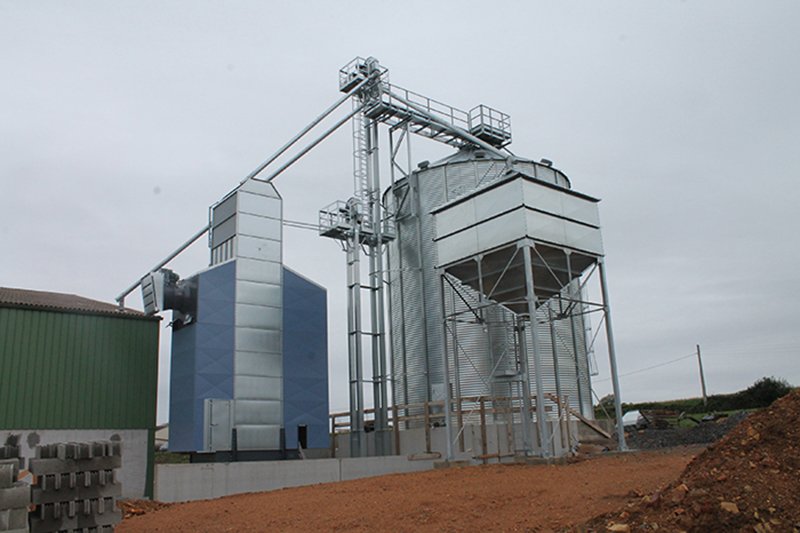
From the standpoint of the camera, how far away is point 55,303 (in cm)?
2567

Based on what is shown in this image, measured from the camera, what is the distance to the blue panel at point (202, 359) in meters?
24.8

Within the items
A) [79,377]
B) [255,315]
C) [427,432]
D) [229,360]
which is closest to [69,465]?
[79,377]

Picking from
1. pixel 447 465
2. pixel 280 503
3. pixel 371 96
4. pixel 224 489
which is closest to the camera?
pixel 280 503

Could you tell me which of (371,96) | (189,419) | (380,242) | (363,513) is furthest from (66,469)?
(371,96)

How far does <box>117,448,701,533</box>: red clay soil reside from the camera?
12688 millimetres

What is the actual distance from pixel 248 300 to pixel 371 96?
11.2 meters

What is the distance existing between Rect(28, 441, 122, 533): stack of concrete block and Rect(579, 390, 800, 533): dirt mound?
908 centimetres

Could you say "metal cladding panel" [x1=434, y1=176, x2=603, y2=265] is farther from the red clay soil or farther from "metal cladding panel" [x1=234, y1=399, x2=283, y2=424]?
"metal cladding panel" [x1=234, y1=399, x2=283, y2=424]

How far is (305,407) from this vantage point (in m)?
27.3

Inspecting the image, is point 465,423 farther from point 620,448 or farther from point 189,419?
point 189,419

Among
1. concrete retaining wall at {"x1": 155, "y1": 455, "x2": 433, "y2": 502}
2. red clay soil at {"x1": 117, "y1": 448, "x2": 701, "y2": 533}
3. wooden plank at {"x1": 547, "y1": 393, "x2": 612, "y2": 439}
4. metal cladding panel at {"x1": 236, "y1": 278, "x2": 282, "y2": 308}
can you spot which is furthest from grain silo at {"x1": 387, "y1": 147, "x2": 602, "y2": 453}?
metal cladding panel at {"x1": 236, "y1": 278, "x2": 282, "y2": 308}

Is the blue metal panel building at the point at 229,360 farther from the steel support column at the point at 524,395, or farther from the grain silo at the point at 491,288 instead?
the steel support column at the point at 524,395

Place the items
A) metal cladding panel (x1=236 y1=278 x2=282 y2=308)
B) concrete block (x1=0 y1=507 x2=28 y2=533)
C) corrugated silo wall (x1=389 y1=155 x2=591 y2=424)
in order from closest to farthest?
1. concrete block (x1=0 y1=507 x2=28 y2=533)
2. metal cladding panel (x1=236 y1=278 x2=282 y2=308)
3. corrugated silo wall (x1=389 y1=155 x2=591 y2=424)

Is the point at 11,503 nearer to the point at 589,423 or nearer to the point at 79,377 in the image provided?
the point at 79,377
